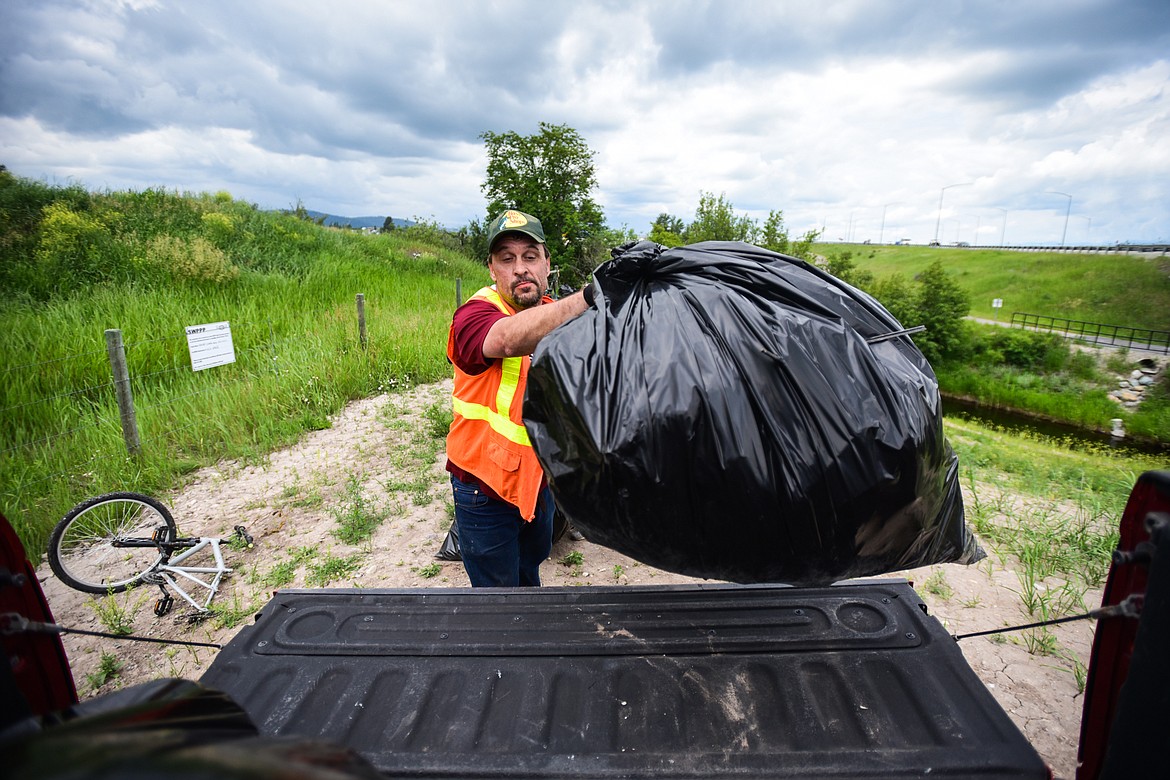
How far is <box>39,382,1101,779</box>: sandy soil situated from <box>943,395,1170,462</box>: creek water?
13.8 meters

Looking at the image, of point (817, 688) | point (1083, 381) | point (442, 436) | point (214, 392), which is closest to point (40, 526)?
point (214, 392)

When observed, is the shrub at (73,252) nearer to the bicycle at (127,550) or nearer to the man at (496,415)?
the bicycle at (127,550)

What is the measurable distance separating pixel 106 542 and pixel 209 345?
7.76 feet

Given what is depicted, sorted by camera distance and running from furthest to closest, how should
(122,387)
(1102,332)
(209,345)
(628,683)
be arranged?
(1102,332)
(209,345)
(122,387)
(628,683)

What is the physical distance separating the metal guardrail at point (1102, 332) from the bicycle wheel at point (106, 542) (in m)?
28.4

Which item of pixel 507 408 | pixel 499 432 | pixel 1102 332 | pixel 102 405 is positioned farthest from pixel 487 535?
pixel 1102 332

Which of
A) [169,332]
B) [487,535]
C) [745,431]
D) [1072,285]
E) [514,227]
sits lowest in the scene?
[487,535]

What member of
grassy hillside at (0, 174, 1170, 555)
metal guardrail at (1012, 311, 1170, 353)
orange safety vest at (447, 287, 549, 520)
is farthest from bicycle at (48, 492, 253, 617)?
metal guardrail at (1012, 311, 1170, 353)

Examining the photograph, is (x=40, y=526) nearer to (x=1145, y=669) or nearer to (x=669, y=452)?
(x=669, y=452)

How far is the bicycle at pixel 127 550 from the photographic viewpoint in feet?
9.75

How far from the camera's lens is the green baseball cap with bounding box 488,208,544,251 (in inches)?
85.3

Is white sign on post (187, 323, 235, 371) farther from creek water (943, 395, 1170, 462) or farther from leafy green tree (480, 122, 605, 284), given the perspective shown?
creek water (943, 395, 1170, 462)

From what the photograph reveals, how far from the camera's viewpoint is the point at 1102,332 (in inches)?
908

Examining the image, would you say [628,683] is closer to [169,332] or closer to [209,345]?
[209,345]
